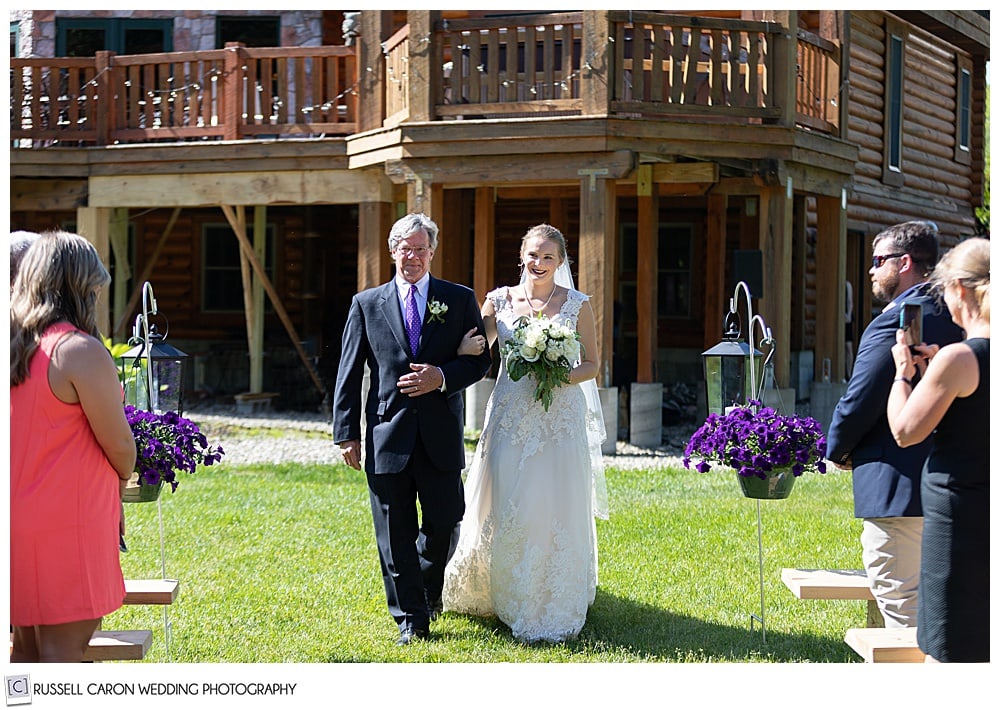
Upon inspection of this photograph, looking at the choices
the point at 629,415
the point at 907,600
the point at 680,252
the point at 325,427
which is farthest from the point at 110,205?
the point at 907,600

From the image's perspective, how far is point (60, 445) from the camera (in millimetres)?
3834

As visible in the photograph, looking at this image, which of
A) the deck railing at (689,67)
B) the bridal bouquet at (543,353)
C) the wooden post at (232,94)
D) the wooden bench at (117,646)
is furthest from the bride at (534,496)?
the wooden post at (232,94)

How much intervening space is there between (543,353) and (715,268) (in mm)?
9391

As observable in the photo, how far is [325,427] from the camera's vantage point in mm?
13164

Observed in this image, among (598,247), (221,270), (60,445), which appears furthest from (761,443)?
(221,270)

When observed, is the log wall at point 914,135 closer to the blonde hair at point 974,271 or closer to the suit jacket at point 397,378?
the suit jacket at point 397,378

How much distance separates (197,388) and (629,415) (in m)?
6.83

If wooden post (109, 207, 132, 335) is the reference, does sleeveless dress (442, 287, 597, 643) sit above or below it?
below

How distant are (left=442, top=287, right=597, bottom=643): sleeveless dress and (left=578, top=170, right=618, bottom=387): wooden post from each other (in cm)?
499

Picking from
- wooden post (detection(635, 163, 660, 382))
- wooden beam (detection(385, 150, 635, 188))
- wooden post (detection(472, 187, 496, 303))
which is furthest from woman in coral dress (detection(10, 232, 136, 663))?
wooden post (detection(635, 163, 660, 382))

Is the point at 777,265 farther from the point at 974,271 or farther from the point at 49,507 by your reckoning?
the point at 49,507

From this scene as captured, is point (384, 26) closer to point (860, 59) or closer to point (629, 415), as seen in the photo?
point (629, 415)

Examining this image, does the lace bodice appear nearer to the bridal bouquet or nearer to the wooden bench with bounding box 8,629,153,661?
the bridal bouquet

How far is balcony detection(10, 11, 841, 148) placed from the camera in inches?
427
